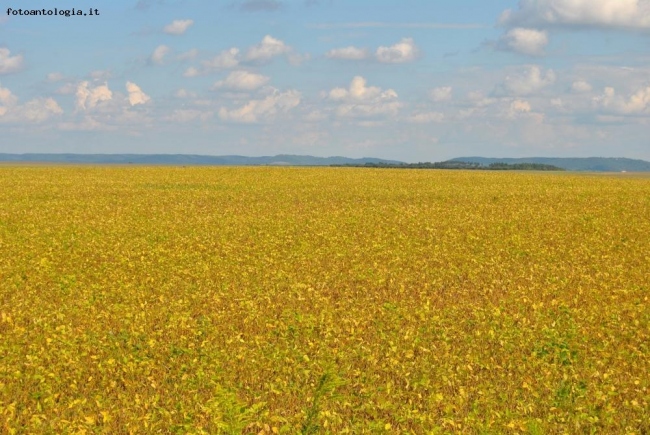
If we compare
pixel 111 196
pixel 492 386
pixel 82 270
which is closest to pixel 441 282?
pixel 492 386

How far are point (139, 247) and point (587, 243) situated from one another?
1824cm

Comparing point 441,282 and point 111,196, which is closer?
point 441,282

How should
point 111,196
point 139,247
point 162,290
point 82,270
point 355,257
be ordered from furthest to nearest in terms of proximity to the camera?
point 111,196 < point 139,247 < point 355,257 < point 82,270 < point 162,290

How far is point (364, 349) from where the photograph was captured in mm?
16797

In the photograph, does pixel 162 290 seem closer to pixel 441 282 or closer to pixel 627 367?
pixel 441 282

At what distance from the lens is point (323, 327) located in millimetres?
18594

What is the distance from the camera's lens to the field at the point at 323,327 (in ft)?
44.1

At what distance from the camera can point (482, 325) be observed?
1927 cm

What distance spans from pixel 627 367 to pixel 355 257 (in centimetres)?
1371

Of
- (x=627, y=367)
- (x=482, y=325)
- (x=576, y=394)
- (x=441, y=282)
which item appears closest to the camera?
(x=576, y=394)

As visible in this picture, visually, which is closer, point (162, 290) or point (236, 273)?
point (162, 290)

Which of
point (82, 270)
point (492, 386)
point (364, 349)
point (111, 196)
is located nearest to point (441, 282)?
point (364, 349)

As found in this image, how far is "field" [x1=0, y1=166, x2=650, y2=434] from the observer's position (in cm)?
1344

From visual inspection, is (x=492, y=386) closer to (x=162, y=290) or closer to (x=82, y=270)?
(x=162, y=290)
